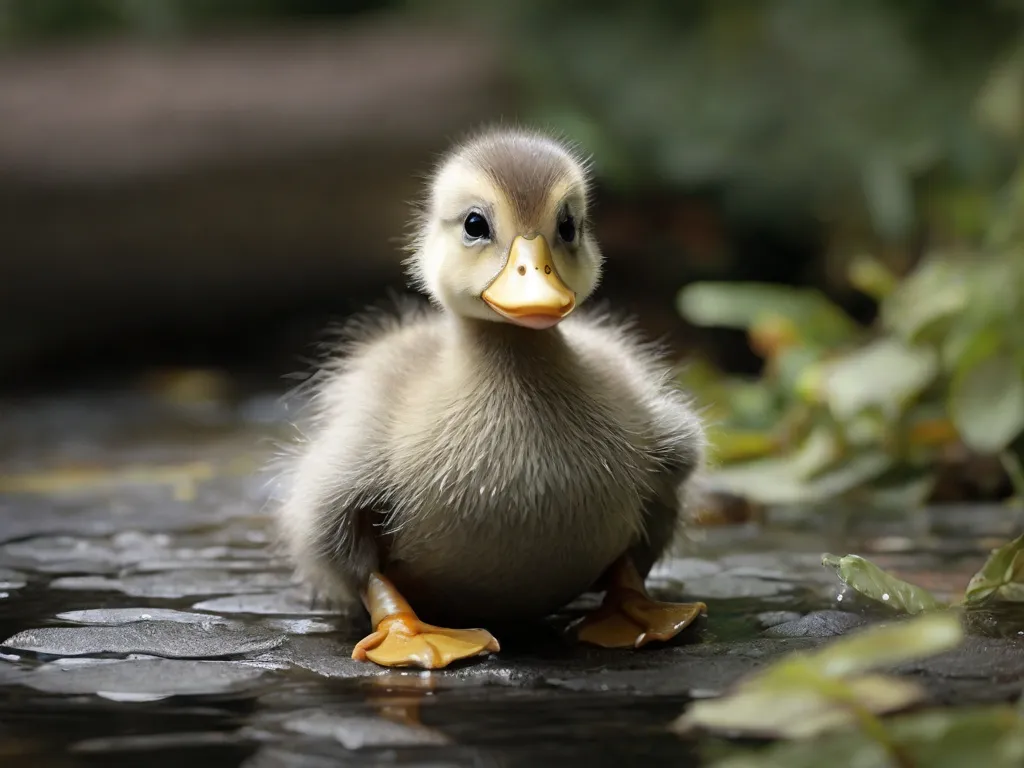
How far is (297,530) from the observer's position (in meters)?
2.76

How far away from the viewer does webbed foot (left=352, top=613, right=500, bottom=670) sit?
2.31 metres

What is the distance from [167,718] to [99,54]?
8.31 metres

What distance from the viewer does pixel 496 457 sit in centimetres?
246

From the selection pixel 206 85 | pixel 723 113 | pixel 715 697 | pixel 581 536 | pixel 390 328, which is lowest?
pixel 715 697

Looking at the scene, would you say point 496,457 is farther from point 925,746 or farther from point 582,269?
point 925,746

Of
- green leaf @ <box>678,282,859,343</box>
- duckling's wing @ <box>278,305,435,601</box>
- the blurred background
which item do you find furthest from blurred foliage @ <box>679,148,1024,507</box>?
the blurred background

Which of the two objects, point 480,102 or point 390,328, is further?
point 480,102

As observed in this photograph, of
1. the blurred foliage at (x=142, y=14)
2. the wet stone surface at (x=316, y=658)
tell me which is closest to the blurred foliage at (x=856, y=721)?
the wet stone surface at (x=316, y=658)

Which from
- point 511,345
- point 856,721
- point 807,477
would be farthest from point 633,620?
point 807,477

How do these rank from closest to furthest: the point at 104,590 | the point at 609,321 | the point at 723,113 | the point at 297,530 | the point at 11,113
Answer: the point at 297,530
the point at 104,590
the point at 609,321
the point at 723,113
the point at 11,113

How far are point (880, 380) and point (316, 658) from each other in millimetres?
2473

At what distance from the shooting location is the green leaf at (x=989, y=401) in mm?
3881

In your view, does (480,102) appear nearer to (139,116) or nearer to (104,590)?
→ (139,116)

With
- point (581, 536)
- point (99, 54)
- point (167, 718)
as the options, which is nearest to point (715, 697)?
point (581, 536)
